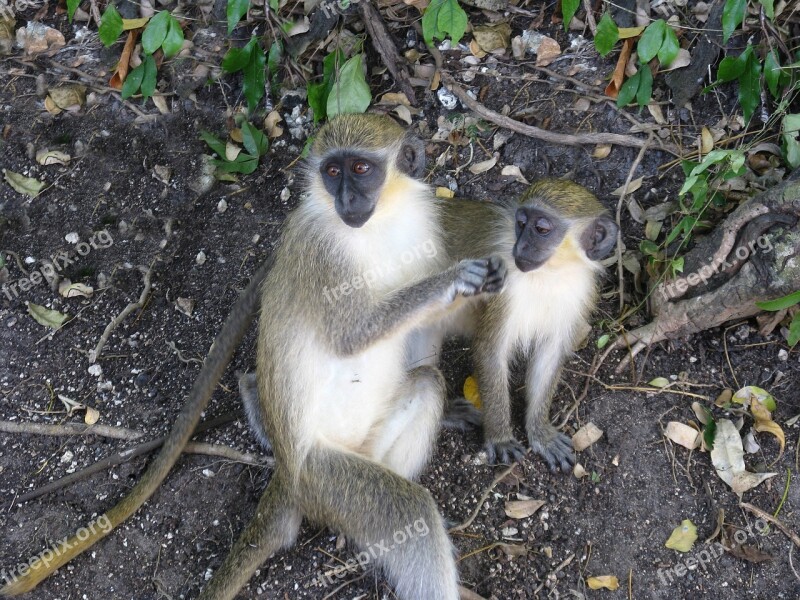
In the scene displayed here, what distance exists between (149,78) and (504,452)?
3.44 metres

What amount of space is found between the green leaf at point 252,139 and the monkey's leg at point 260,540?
2330 millimetres

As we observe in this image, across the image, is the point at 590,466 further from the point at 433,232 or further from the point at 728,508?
the point at 433,232

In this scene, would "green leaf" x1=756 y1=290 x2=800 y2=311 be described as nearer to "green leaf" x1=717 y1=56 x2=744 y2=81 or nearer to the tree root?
the tree root

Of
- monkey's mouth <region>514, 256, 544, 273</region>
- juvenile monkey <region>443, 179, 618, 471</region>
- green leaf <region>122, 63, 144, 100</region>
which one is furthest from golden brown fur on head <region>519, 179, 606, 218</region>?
green leaf <region>122, 63, 144, 100</region>

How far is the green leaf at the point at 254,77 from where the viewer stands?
5.35 m

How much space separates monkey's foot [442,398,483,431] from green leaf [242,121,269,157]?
215 centimetres

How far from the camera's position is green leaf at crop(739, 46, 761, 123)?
14.5 feet

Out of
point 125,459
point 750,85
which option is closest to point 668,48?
point 750,85

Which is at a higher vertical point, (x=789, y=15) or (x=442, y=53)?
(x=789, y=15)

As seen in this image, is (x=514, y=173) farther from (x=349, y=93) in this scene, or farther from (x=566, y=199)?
(x=566, y=199)

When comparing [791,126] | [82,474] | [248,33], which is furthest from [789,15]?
[82,474]

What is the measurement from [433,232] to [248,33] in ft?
8.36

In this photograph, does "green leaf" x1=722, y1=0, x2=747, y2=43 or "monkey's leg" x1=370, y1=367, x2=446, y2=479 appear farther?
"green leaf" x1=722, y1=0, x2=747, y2=43

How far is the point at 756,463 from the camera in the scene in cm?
400
